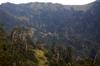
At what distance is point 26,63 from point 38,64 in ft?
51.4

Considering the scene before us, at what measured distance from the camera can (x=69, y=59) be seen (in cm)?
10525

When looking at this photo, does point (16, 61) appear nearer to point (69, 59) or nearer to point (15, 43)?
point (15, 43)

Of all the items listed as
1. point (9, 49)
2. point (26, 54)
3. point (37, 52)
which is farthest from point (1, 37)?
point (37, 52)

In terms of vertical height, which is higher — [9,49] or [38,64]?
[9,49]

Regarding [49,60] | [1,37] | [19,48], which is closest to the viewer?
[1,37]

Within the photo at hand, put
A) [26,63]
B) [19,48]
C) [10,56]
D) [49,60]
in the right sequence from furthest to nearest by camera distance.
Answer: [49,60]
[19,48]
[26,63]
[10,56]

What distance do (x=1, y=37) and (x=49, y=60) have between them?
73.8 ft

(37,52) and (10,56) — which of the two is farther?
(37,52)

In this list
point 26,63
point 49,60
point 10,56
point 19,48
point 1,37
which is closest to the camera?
point 10,56

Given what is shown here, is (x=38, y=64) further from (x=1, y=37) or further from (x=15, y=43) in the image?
(x=1, y=37)

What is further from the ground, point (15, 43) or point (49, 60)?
point (15, 43)

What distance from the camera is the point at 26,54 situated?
9856cm

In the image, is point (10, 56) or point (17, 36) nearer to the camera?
point (10, 56)

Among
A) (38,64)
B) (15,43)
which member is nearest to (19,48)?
(15,43)
